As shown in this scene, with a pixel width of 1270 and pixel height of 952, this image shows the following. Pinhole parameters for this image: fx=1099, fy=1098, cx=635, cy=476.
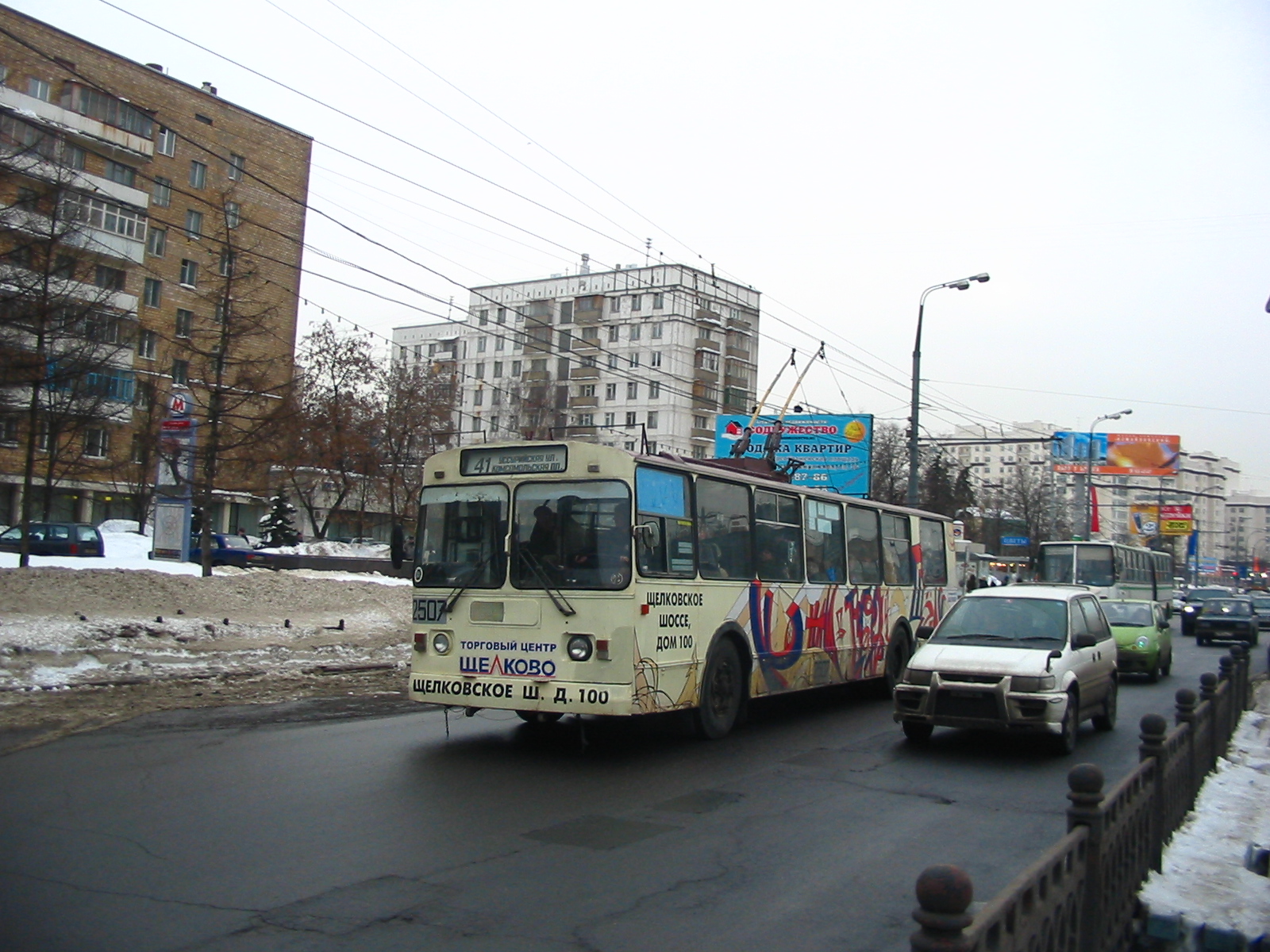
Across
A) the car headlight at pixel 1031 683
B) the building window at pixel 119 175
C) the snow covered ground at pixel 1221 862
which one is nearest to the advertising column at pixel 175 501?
the car headlight at pixel 1031 683

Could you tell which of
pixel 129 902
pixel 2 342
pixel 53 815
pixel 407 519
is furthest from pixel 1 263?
pixel 407 519

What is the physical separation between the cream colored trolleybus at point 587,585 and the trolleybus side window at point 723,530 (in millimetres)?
20

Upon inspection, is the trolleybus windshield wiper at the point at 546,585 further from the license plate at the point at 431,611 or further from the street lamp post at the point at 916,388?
the street lamp post at the point at 916,388

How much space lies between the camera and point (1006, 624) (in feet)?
39.5

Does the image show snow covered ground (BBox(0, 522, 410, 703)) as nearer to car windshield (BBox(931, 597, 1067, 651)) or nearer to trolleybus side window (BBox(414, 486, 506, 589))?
trolleybus side window (BBox(414, 486, 506, 589))

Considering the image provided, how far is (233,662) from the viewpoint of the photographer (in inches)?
671

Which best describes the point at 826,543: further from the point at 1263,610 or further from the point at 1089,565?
the point at 1263,610

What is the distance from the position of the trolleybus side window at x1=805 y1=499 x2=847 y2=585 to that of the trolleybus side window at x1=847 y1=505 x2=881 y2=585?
11.1 inches

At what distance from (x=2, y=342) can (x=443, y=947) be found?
20.2 metres

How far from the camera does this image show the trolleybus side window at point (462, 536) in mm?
10477

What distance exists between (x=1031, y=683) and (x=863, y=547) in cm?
520

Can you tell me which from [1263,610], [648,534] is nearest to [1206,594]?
[1263,610]

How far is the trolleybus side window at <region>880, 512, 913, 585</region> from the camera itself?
1666cm

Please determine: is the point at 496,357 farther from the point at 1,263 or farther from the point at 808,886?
the point at 808,886
